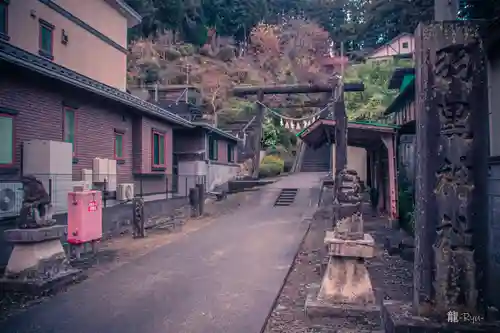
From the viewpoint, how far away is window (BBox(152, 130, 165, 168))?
724 inches

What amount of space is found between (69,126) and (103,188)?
8.01ft

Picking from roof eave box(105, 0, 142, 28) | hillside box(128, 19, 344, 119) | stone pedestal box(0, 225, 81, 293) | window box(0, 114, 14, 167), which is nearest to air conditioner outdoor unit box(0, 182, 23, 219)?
window box(0, 114, 14, 167)

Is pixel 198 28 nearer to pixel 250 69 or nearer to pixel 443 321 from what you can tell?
pixel 250 69

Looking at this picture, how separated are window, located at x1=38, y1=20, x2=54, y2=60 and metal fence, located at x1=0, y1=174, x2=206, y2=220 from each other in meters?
5.41

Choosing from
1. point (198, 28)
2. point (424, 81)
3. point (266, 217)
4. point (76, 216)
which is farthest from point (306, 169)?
point (424, 81)

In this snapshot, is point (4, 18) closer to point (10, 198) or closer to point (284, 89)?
point (10, 198)

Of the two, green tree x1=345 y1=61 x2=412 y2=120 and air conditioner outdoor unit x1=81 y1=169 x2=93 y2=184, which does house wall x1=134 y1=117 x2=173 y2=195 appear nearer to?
air conditioner outdoor unit x1=81 y1=169 x2=93 y2=184

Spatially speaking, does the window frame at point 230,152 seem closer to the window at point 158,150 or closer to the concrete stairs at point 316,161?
the concrete stairs at point 316,161

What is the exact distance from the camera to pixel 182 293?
6.88 meters

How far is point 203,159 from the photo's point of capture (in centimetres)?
2325

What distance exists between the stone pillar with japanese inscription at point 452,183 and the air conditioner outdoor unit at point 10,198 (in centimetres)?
894

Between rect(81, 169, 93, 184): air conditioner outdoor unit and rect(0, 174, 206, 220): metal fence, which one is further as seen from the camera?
rect(81, 169, 93, 184): air conditioner outdoor unit

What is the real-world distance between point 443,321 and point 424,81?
6.36 feet

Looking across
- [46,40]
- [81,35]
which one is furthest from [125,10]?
[46,40]
